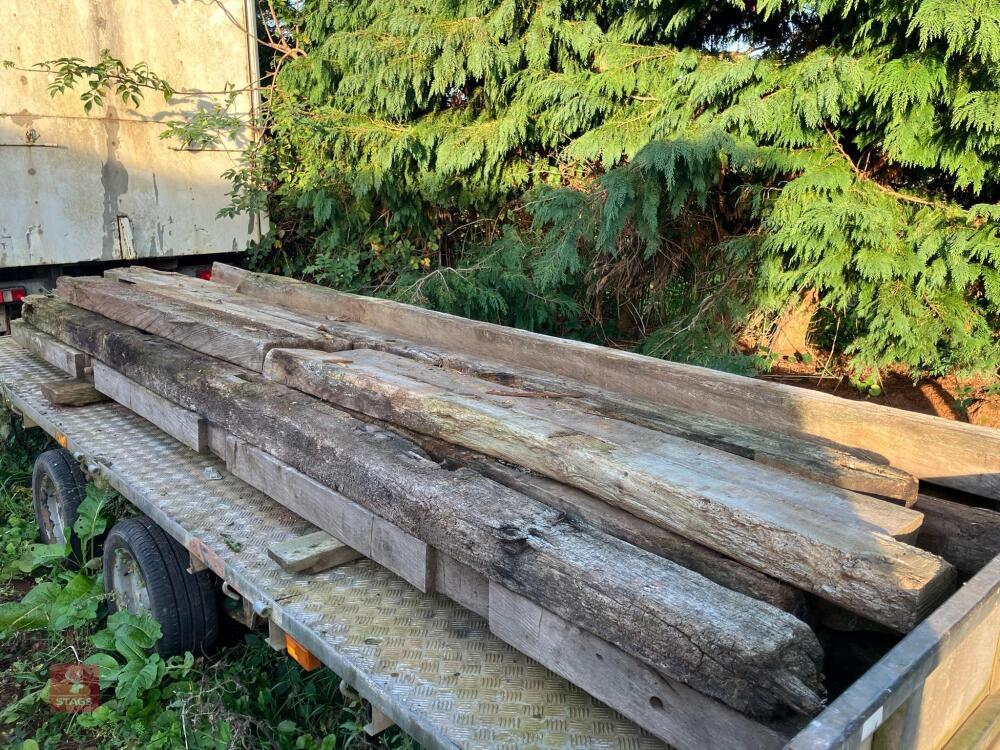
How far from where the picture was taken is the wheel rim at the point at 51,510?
4.05 m

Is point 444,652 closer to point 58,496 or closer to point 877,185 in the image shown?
point 58,496

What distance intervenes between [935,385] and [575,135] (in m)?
3.25

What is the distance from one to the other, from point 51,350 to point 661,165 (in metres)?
3.84

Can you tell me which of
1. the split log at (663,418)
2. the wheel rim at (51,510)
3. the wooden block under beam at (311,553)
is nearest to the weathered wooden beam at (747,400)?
the split log at (663,418)

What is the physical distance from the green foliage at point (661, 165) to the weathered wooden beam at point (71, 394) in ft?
7.81

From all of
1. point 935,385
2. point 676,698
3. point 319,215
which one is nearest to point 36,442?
point 319,215

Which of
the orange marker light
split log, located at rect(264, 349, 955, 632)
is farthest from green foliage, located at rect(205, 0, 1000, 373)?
the orange marker light

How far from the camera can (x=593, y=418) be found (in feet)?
8.70

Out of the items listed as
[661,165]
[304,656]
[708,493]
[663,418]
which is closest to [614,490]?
[708,493]

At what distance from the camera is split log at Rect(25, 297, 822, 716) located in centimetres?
149

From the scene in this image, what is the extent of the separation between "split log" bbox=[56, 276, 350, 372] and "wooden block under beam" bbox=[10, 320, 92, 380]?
280mm

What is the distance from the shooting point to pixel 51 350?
466 cm

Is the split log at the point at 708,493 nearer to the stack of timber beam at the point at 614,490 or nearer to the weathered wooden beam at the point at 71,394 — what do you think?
the stack of timber beam at the point at 614,490

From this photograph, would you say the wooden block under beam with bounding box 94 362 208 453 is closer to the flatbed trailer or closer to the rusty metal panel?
the flatbed trailer
